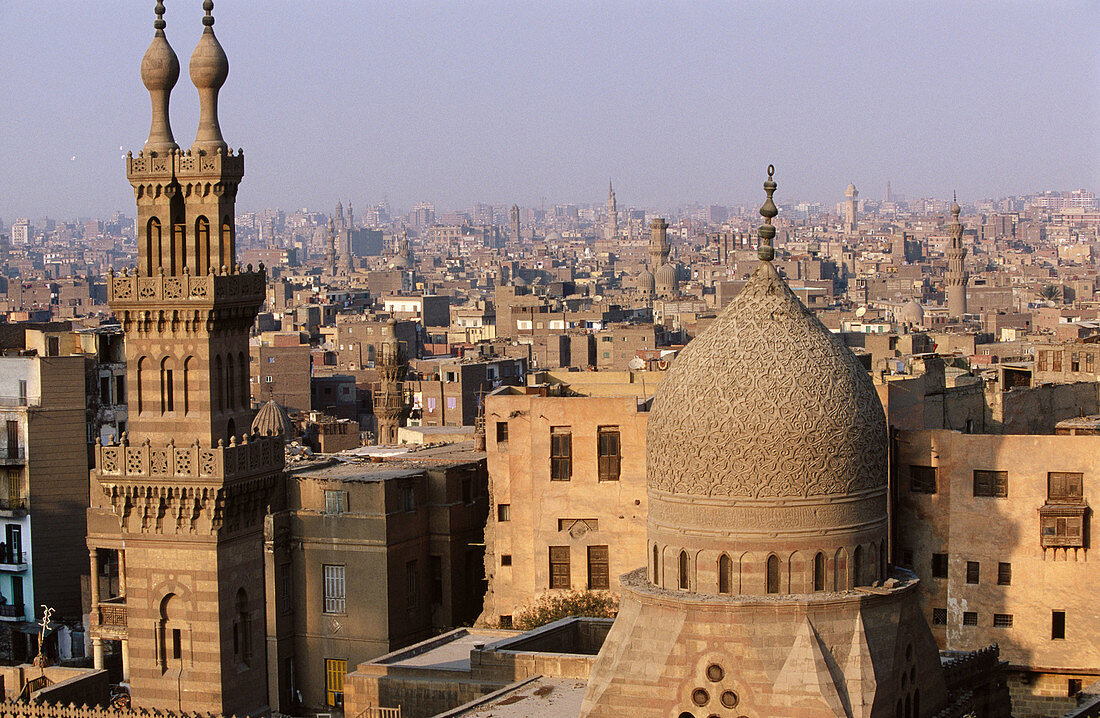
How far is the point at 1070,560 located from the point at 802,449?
7.39 metres

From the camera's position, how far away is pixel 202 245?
717 inches

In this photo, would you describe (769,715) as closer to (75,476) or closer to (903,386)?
A: (903,386)

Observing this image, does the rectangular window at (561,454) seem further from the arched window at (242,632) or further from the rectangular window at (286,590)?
the arched window at (242,632)

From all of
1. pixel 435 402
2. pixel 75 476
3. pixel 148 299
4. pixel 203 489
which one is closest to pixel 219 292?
pixel 148 299

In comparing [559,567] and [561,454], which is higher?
[561,454]

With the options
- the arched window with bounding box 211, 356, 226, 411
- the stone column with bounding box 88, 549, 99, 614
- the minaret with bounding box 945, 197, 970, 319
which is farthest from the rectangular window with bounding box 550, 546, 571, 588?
the minaret with bounding box 945, 197, 970, 319

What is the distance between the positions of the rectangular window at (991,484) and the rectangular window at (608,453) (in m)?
4.27

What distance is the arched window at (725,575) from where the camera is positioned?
1436 centimetres

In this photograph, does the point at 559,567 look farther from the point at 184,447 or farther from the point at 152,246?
the point at 152,246

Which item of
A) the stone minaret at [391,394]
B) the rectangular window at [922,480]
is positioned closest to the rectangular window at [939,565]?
the rectangular window at [922,480]

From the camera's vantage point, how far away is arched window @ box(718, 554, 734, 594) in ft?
47.1

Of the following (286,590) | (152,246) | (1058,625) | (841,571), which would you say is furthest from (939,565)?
(152,246)

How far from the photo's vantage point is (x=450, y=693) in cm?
1823

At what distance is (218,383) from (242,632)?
2.36m
